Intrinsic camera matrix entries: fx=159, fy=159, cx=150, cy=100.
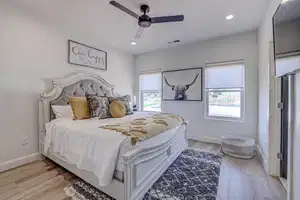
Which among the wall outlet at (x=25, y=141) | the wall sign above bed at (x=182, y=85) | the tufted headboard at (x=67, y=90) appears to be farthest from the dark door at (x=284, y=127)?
the wall outlet at (x=25, y=141)

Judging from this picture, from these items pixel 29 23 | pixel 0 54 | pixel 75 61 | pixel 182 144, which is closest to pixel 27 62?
pixel 0 54

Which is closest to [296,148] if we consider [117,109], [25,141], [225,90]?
[117,109]

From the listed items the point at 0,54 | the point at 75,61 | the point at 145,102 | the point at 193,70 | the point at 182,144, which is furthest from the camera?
the point at 145,102

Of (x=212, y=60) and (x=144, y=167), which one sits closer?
(x=144, y=167)

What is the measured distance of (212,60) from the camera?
13.4 ft

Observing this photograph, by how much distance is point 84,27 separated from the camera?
332 cm

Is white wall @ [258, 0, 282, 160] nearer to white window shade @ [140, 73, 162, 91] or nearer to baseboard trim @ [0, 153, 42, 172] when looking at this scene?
white window shade @ [140, 73, 162, 91]

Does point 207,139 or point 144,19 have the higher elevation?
point 144,19

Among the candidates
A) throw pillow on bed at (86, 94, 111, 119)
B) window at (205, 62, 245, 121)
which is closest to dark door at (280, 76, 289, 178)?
window at (205, 62, 245, 121)

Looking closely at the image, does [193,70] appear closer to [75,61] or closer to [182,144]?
[182,144]

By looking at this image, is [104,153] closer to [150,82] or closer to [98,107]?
[98,107]

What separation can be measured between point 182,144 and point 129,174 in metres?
1.86

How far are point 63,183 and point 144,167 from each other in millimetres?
1150

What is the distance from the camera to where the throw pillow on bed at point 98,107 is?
9.66 feet
